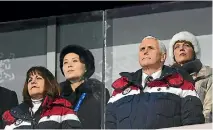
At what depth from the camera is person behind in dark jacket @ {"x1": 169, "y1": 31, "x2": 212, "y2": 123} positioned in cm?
162

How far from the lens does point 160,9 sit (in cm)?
170

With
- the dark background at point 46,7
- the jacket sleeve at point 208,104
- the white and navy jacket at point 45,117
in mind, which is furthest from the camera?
the dark background at point 46,7

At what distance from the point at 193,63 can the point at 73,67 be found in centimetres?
32

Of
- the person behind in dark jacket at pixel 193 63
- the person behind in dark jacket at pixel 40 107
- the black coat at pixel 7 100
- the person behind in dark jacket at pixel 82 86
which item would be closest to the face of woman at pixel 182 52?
the person behind in dark jacket at pixel 193 63

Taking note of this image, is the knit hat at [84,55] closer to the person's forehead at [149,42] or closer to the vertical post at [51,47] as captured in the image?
the vertical post at [51,47]

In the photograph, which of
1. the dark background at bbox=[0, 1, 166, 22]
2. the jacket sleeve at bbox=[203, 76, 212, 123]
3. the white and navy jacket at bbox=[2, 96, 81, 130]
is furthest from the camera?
the dark background at bbox=[0, 1, 166, 22]

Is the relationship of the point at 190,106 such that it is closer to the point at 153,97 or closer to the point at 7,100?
the point at 153,97

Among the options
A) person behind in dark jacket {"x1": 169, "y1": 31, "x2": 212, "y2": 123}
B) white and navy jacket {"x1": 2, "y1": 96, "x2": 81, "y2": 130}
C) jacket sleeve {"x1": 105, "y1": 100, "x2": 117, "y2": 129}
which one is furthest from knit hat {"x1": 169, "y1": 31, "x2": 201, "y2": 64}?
white and navy jacket {"x1": 2, "y1": 96, "x2": 81, "y2": 130}

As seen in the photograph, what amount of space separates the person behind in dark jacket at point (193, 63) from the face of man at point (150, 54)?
3 centimetres

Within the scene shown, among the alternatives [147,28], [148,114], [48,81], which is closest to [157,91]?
[148,114]

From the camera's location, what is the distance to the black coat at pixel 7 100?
69.4 inches

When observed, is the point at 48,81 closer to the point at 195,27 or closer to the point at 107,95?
the point at 107,95

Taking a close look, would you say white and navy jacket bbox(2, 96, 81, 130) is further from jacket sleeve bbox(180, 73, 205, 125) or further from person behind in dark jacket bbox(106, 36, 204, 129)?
jacket sleeve bbox(180, 73, 205, 125)

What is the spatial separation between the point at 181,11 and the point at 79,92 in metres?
0.34
